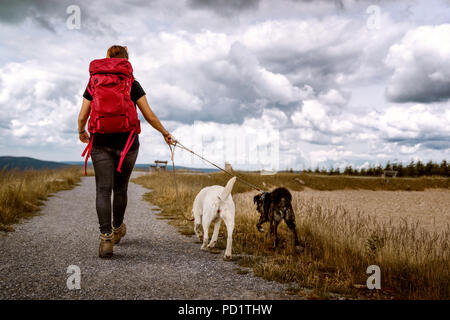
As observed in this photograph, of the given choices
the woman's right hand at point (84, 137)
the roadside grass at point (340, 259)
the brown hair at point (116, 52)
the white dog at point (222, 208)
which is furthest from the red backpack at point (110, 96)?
the roadside grass at point (340, 259)

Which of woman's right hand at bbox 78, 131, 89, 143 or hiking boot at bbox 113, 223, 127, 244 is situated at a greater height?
woman's right hand at bbox 78, 131, 89, 143

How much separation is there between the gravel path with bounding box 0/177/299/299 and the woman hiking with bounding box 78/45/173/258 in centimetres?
61

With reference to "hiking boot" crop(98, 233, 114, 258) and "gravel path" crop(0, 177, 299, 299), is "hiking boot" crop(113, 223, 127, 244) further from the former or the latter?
"hiking boot" crop(98, 233, 114, 258)

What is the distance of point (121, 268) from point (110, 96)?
2252 millimetres

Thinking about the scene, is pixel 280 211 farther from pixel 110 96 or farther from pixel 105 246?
pixel 110 96

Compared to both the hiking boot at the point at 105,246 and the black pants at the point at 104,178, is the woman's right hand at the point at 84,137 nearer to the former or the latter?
the black pants at the point at 104,178

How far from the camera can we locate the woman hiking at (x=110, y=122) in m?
4.23

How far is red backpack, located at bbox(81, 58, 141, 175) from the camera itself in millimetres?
4203

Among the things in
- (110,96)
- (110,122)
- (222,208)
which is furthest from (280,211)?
(110,96)

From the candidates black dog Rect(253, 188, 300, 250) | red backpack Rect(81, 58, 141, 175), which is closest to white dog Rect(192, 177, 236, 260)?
black dog Rect(253, 188, 300, 250)

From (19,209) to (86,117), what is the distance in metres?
4.88

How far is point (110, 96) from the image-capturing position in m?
4.20
